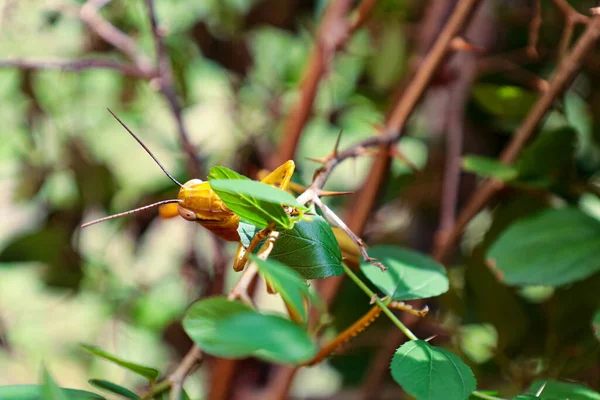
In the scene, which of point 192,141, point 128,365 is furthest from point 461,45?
point 192,141

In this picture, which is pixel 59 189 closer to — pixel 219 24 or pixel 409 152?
pixel 219 24

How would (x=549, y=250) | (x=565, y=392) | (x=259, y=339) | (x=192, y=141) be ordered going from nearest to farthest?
(x=259, y=339), (x=565, y=392), (x=549, y=250), (x=192, y=141)

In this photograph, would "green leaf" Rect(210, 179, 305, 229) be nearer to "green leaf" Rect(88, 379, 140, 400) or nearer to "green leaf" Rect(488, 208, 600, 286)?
"green leaf" Rect(88, 379, 140, 400)

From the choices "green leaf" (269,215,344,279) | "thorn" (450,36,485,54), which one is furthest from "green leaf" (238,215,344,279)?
"thorn" (450,36,485,54)

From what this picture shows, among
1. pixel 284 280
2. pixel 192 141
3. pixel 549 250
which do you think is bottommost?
pixel 192 141

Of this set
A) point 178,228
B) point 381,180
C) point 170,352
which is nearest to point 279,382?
point 381,180

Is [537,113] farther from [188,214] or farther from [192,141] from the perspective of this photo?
[192,141]
